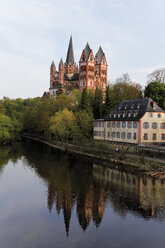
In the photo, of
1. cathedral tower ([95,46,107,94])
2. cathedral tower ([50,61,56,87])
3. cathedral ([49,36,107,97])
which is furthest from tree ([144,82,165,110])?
cathedral tower ([50,61,56,87])

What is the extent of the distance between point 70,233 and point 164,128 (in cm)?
3747

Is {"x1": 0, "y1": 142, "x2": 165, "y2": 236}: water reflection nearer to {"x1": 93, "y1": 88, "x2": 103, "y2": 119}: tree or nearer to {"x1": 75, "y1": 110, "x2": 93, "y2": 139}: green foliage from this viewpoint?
{"x1": 75, "y1": 110, "x2": 93, "y2": 139}: green foliage

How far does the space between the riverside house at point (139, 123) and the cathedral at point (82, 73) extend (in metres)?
54.6

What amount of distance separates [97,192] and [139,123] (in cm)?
2435

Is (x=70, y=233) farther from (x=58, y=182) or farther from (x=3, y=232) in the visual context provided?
(x=58, y=182)

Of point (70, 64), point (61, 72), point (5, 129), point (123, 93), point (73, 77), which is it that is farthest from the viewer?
point (70, 64)

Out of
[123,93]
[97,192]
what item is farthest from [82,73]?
[97,192]

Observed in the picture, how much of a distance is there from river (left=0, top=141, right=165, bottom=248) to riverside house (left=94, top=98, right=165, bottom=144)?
1419 cm

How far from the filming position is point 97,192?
88.9 feet

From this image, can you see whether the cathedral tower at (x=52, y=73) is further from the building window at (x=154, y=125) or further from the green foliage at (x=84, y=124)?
the building window at (x=154, y=125)

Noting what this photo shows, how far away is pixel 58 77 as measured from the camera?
131 m

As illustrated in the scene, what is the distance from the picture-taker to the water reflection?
21.6m

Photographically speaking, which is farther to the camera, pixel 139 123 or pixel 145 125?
pixel 145 125

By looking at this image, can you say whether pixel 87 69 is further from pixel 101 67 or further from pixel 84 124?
pixel 84 124
